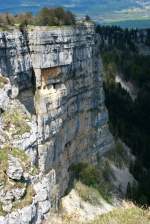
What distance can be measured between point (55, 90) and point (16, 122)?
41.2 feet

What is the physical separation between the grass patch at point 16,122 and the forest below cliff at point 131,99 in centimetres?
2202

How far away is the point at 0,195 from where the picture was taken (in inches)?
1172

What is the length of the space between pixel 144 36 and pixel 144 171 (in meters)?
66.9

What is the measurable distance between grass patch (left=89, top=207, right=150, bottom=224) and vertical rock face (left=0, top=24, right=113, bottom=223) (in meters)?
9.80

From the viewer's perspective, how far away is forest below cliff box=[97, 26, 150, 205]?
68.4m

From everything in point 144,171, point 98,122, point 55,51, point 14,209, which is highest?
point 55,51

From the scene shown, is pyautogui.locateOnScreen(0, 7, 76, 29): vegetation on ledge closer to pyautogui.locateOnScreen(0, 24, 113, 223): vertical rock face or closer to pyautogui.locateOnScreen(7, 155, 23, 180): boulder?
pyautogui.locateOnScreen(0, 24, 113, 223): vertical rock face

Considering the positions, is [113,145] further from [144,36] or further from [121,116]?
[144,36]

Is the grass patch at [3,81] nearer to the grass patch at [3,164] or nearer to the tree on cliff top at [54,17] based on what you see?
the grass patch at [3,164]

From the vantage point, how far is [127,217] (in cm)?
2527

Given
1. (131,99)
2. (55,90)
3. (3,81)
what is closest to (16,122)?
(3,81)

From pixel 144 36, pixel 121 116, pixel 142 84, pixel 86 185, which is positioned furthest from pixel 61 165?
pixel 144 36

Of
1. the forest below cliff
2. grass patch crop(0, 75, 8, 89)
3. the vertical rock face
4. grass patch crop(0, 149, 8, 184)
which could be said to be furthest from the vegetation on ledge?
the forest below cliff

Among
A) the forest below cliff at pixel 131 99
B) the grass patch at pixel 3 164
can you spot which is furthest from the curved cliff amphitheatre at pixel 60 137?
the forest below cliff at pixel 131 99
